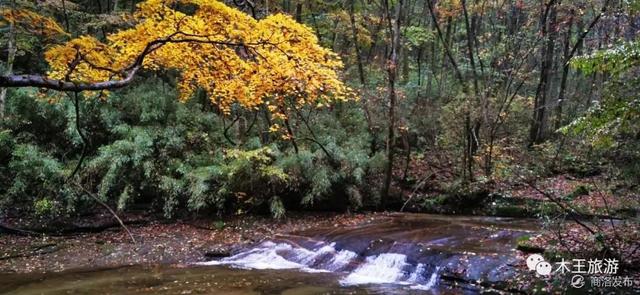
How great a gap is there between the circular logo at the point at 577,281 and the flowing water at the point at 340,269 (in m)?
0.93

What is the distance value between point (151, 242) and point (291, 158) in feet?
14.2

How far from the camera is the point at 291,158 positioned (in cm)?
1349

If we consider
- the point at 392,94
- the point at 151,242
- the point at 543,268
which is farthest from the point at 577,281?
the point at 151,242

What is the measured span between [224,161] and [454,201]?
22.6 ft

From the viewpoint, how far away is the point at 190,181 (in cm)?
1265

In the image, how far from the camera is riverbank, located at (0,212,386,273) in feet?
32.9

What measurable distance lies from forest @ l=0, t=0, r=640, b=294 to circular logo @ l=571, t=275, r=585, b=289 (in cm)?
4

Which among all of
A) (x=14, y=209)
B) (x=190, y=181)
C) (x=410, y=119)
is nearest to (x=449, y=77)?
(x=410, y=119)

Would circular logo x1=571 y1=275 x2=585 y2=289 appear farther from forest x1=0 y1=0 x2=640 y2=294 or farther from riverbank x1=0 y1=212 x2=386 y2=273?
riverbank x1=0 y1=212 x2=386 y2=273

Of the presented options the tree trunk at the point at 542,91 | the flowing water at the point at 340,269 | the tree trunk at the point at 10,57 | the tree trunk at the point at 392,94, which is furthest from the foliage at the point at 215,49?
the tree trunk at the point at 542,91

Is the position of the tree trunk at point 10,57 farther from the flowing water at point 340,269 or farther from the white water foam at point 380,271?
the white water foam at point 380,271

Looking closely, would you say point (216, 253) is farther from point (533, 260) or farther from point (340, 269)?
point (533, 260)

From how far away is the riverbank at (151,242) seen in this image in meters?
10.0

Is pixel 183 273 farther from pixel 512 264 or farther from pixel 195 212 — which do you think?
pixel 512 264
